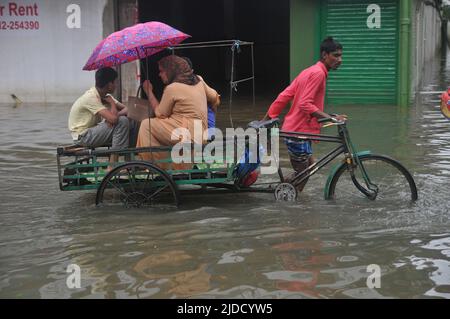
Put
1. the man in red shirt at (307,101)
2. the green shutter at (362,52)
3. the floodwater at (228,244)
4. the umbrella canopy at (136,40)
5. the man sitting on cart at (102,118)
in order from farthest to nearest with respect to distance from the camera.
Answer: the green shutter at (362,52) < the man sitting on cart at (102,118) < the man in red shirt at (307,101) < the umbrella canopy at (136,40) < the floodwater at (228,244)

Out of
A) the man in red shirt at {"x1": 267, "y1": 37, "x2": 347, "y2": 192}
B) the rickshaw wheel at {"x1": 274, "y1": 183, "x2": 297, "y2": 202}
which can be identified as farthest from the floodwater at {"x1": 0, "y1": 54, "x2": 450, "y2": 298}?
the man in red shirt at {"x1": 267, "y1": 37, "x2": 347, "y2": 192}

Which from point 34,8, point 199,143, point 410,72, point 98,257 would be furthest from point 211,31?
point 98,257

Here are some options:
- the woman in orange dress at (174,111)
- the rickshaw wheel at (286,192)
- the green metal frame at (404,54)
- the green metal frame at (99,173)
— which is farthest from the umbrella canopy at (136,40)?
the green metal frame at (404,54)

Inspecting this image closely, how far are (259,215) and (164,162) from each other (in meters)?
1.03

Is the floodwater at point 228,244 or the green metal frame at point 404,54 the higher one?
the green metal frame at point 404,54

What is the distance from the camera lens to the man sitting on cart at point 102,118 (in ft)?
21.9

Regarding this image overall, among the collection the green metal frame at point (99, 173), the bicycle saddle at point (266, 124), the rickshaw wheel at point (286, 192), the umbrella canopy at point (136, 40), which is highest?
the umbrella canopy at point (136, 40)

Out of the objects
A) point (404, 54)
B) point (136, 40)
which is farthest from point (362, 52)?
point (136, 40)

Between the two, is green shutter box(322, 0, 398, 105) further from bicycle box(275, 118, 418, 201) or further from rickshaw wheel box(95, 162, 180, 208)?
rickshaw wheel box(95, 162, 180, 208)

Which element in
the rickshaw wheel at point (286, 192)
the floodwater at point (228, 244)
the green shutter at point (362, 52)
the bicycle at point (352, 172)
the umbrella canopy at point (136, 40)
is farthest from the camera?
the green shutter at point (362, 52)

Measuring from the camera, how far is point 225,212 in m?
6.33

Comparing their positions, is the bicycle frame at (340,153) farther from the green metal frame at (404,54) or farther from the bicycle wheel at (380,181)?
the green metal frame at (404,54)

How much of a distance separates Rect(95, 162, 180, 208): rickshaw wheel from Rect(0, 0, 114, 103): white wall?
9.79 meters

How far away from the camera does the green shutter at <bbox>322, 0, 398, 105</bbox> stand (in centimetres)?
1365
